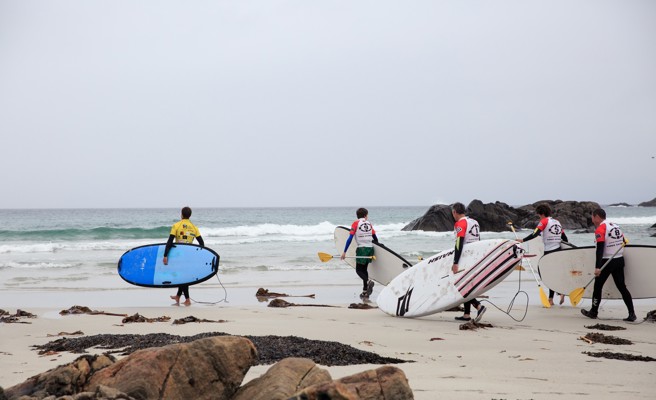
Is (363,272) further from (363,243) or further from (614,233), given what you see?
(614,233)

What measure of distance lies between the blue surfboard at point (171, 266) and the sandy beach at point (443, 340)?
0.48 m

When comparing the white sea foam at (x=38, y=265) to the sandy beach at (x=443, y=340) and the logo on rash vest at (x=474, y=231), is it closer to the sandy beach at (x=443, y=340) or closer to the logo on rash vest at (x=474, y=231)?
the sandy beach at (x=443, y=340)

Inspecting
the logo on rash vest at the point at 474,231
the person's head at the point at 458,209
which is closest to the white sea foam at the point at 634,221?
the logo on rash vest at the point at 474,231

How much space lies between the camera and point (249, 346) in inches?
128

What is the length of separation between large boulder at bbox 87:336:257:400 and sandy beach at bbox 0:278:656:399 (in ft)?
4.44

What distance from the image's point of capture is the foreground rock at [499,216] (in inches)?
1278

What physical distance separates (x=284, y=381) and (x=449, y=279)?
5.55 metres

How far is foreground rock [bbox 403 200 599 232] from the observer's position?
107 feet

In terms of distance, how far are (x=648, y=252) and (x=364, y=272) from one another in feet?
14.8

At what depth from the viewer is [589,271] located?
30.7 feet

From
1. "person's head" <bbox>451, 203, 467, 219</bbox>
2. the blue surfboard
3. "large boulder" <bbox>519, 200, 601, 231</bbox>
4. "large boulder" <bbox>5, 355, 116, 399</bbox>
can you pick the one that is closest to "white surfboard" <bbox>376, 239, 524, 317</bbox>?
"person's head" <bbox>451, 203, 467, 219</bbox>

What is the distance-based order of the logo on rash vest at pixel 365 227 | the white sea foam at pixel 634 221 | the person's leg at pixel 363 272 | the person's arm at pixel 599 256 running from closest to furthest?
the person's arm at pixel 599 256 → the person's leg at pixel 363 272 → the logo on rash vest at pixel 365 227 → the white sea foam at pixel 634 221

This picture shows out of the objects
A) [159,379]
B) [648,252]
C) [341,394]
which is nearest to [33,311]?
[159,379]

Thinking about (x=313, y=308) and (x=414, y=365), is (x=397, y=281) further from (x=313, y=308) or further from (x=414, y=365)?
(x=414, y=365)
